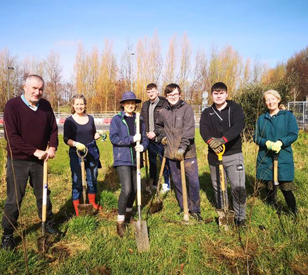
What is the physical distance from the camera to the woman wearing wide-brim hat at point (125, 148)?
362 cm

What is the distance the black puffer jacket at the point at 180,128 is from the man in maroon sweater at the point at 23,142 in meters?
1.81

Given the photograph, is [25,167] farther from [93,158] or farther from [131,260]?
[131,260]

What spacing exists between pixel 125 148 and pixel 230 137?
A: 1.57 m

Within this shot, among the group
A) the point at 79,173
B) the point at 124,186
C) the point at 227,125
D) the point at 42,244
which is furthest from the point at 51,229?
the point at 227,125

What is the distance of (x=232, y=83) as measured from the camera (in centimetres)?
3103

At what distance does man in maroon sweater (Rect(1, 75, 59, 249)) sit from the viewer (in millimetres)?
3020

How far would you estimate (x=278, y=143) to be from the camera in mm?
3555

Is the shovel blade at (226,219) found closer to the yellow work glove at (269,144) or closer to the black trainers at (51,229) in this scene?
the yellow work glove at (269,144)

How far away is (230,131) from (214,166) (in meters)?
0.67

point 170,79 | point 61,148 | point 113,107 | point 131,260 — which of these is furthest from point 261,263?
point 113,107

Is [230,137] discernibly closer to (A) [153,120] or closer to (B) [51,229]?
(A) [153,120]

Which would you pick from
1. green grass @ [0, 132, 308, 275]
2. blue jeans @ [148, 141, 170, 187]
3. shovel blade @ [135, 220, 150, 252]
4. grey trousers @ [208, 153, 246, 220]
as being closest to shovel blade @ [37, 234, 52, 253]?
green grass @ [0, 132, 308, 275]

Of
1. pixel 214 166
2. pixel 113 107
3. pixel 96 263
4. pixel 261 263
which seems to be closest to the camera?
pixel 261 263

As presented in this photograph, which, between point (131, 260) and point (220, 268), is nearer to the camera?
point (220, 268)
